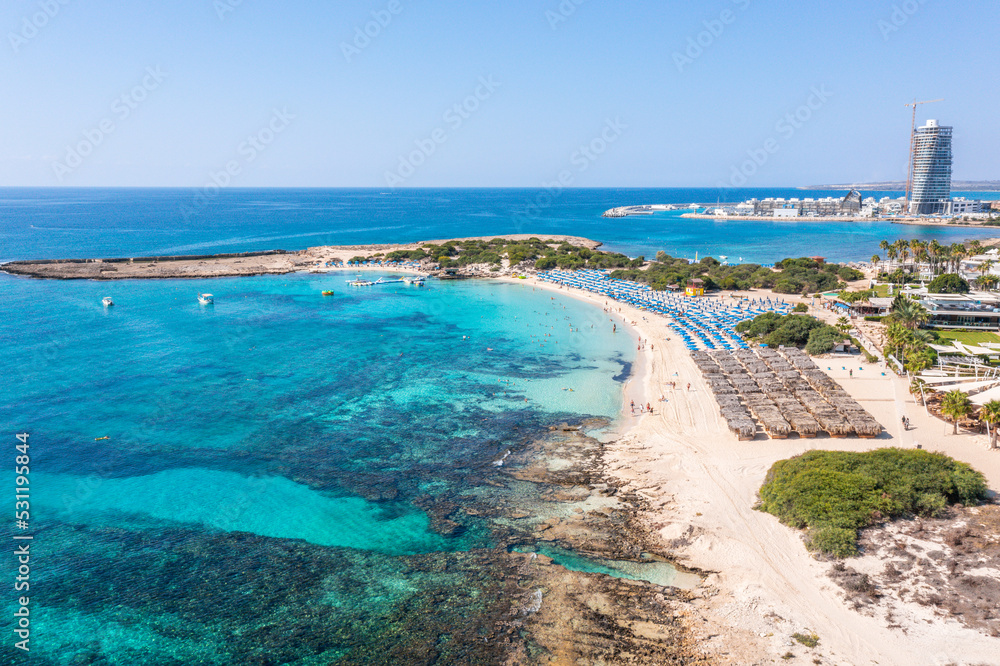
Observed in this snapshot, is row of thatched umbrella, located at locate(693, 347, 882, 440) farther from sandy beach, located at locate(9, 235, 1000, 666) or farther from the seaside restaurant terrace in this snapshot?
the seaside restaurant terrace

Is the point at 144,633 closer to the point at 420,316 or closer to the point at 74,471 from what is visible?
the point at 74,471

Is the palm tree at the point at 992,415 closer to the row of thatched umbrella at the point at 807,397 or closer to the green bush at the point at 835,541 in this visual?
the row of thatched umbrella at the point at 807,397

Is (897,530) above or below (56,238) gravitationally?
below

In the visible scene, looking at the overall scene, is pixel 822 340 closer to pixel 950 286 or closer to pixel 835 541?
pixel 835 541

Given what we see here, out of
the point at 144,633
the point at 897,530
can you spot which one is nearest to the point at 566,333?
the point at 897,530

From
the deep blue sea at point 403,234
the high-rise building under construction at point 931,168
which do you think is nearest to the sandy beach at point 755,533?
the deep blue sea at point 403,234

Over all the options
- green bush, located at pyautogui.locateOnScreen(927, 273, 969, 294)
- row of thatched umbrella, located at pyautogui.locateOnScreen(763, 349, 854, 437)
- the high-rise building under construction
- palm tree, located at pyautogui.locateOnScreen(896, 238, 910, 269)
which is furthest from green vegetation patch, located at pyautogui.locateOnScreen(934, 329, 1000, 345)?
the high-rise building under construction

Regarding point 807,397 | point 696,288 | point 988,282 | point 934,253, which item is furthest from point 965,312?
point 934,253
